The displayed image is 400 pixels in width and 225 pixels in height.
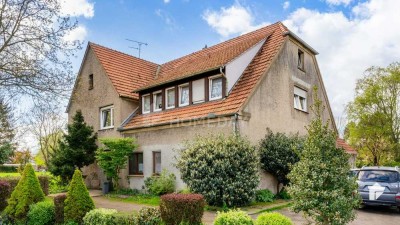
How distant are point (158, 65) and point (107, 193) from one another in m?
11.9

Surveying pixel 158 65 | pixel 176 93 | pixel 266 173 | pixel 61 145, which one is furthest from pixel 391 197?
pixel 158 65

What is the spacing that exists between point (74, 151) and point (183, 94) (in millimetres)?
7639

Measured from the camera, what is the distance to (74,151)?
19844mm

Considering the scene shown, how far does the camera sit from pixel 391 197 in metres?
12.1

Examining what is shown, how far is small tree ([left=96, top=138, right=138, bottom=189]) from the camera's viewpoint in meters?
17.8

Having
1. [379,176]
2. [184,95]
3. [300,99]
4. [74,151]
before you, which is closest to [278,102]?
[300,99]

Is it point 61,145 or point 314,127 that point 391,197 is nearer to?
point 314,127

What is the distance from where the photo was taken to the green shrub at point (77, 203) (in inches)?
410

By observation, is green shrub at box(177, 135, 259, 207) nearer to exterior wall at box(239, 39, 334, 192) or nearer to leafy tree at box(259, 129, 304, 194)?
exterior wall at box(239, 39, 334, 192)

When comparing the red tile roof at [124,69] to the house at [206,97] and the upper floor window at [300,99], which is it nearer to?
the house at [206,97]

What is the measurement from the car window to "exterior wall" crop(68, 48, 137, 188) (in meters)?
13.8

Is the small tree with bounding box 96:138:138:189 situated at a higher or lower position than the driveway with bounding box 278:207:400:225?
higher

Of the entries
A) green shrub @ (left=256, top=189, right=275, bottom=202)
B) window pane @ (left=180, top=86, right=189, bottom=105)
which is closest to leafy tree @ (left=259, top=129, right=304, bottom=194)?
green shrub @ (left=256, top=189, right=275, bottom=202)

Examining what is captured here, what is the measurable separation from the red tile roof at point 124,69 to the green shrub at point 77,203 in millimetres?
10506
